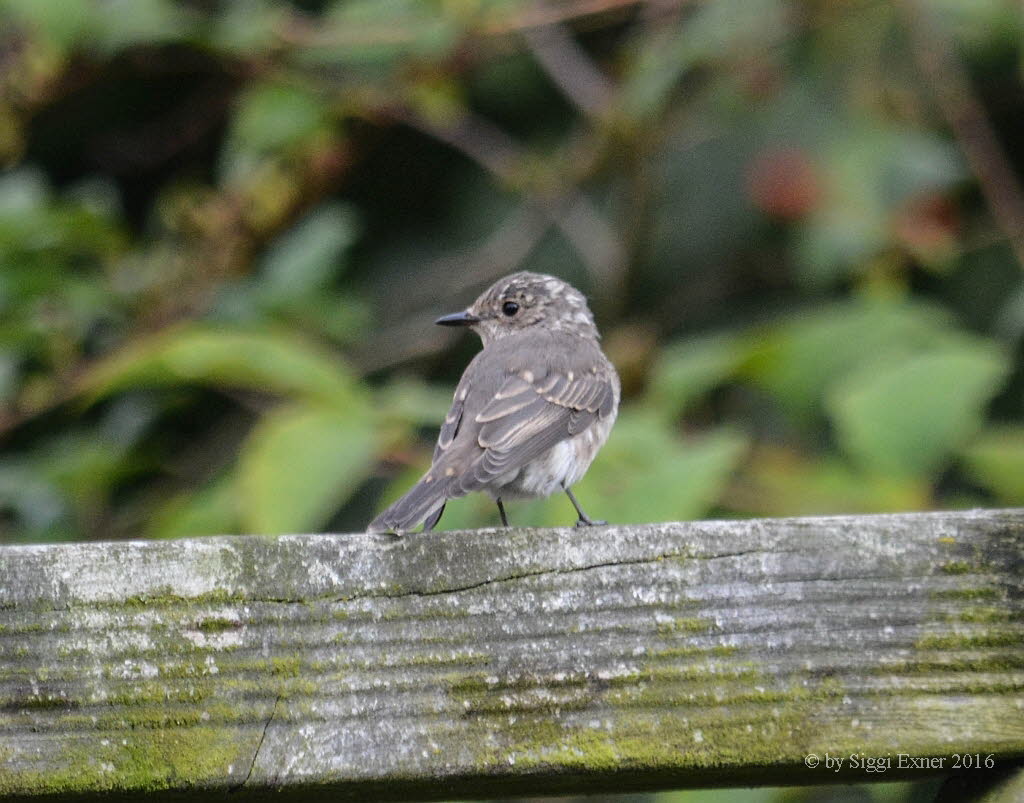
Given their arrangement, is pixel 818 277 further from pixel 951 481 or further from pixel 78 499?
pixel 78 499

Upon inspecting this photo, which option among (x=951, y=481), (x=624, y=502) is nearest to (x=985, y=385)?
(x=624, y=502)

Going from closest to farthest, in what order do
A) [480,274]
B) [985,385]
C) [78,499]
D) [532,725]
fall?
[532,725] → [985,385] → [78,499] → [480,274]

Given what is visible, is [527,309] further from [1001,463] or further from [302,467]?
[1001,463]

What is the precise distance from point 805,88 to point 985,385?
214 centimetres

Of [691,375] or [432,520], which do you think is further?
[691,375]

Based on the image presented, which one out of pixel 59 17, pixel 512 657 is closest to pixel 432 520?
pixel 512 657

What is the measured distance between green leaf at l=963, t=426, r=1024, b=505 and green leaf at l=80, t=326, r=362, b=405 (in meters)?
1.54

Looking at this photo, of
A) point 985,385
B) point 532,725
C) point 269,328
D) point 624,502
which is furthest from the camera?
point 269,328

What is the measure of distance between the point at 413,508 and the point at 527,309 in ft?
7.28

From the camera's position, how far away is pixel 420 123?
4.80 meters

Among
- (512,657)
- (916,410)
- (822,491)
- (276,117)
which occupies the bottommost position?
(822,491)

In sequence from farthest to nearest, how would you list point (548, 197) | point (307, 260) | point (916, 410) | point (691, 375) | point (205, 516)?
point (548, 197)
point (307, 260)
point (691, 375)
point (205, 516)
point (916, 410)

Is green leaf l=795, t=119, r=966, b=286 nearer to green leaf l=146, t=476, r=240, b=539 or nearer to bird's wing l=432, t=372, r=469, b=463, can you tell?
bird's wing l=432, t=372, r=469, b=463

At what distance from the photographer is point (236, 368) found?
3.45 meters
